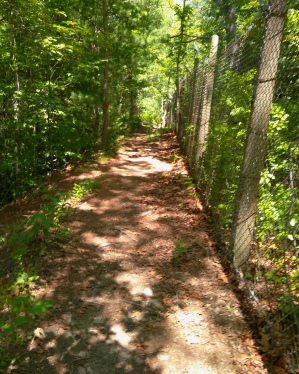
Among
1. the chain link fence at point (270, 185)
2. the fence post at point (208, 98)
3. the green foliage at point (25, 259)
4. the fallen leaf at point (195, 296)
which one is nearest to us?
the chain link fence at point (270, 185)

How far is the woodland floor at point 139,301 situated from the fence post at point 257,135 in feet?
2.32

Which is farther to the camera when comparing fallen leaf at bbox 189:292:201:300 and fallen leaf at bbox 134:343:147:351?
fallen leaf at bbox 189:292:201:300

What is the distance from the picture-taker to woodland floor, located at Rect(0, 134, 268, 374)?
2633mm

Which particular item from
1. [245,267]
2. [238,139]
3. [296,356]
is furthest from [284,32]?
[296,356]

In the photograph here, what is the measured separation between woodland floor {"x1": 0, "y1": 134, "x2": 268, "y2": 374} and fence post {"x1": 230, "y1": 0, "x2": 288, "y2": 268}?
708 mm

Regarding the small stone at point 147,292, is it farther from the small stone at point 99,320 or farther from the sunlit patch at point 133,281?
the small stone at point 99,320

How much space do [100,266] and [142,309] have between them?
1.11 meters

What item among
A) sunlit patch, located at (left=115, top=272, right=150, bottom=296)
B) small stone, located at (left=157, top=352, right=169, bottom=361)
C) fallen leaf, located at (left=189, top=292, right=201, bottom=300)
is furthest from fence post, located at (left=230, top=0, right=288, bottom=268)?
small stone, located at (left=157, top=352, right=169, bottom=361)

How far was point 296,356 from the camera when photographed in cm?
217

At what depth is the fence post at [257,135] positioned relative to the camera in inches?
112

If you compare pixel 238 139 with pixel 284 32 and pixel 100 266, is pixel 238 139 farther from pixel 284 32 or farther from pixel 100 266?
pixel 100 266

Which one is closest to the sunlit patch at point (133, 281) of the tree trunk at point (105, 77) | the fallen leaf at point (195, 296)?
the fallen leaf at point (195, 296)

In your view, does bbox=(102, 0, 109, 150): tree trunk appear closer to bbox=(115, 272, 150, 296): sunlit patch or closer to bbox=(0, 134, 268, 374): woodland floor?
bbox=(0, 134, 268, 374): woodland floor

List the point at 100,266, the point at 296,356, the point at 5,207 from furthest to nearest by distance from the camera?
the point at 5,207, the point at 100,266, the point at 296,356
